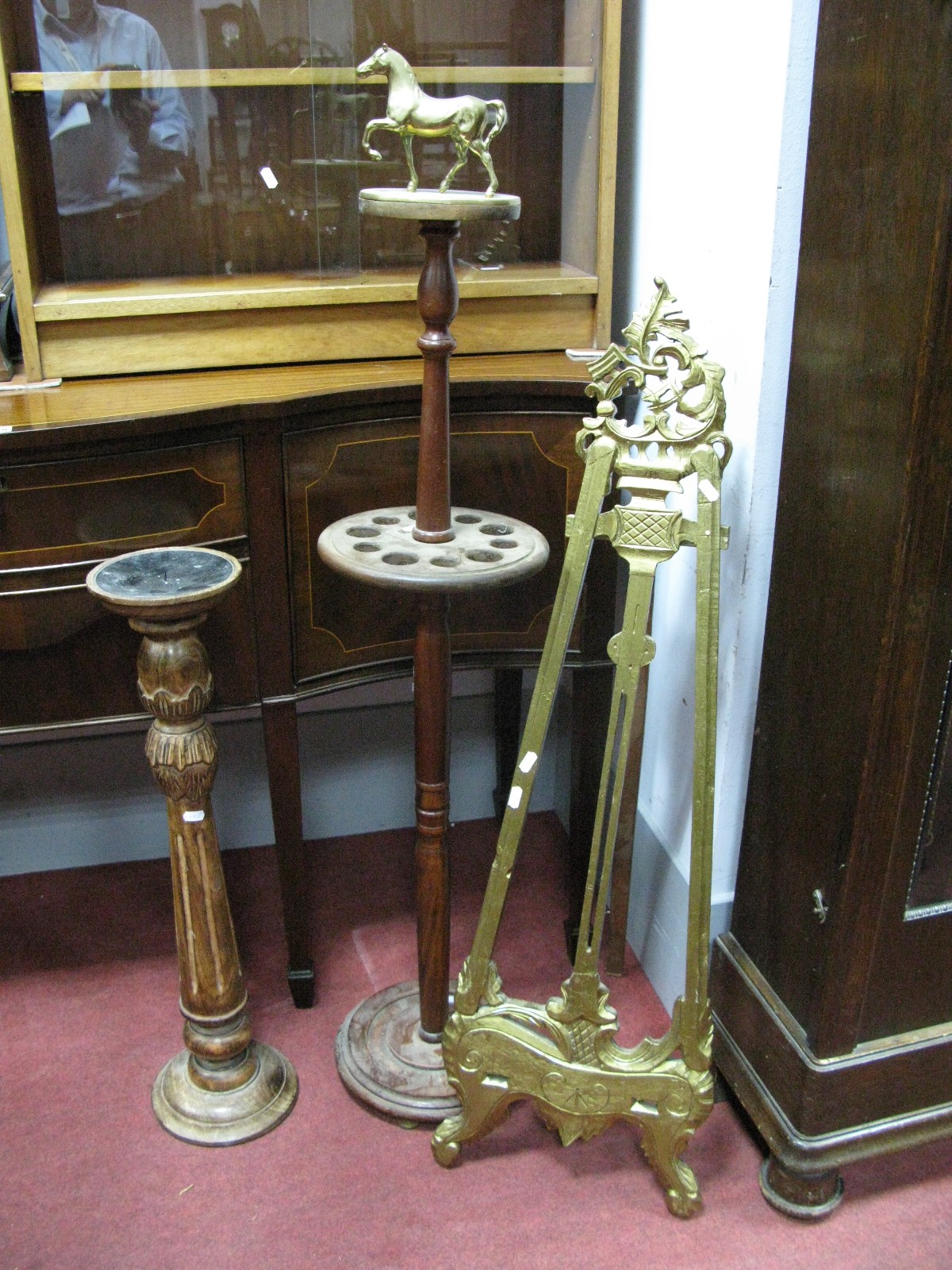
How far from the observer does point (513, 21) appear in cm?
173

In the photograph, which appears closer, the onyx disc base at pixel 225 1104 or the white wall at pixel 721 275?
the white wall at pixel 721 275

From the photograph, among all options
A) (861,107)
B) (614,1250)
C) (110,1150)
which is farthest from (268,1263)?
(861,107)

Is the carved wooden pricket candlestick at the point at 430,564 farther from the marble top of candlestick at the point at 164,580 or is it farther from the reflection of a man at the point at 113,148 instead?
the reflection of a man at the point at 113,148

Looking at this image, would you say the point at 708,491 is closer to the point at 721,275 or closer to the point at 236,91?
the point at 721,275

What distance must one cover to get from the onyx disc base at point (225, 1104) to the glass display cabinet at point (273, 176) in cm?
101

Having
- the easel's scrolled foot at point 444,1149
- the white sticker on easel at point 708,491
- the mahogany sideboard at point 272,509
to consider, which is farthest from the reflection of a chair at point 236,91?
the easel's scrolled foot at point 444,1149

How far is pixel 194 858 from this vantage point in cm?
146

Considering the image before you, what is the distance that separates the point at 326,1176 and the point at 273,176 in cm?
147

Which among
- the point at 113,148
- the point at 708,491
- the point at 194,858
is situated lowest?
the point at 194,858

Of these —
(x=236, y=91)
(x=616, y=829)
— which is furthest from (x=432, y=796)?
(x=236, y=91)

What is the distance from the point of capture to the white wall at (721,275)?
1271 mm

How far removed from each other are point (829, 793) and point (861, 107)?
73 centimetres

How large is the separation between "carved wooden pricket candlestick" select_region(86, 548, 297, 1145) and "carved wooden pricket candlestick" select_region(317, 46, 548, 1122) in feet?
0.46

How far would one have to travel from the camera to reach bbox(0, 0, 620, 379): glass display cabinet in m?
1.61
